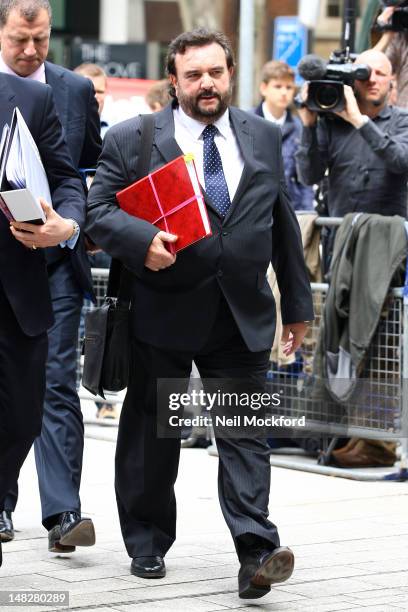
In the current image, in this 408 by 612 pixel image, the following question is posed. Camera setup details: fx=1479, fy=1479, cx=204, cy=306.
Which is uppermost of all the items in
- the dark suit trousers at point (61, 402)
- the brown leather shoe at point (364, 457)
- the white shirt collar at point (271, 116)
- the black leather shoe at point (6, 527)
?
the white shirt collar at point (271, 116)

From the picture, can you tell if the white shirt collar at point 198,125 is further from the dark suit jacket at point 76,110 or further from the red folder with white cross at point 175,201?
the dark suit jacket at point 76,110

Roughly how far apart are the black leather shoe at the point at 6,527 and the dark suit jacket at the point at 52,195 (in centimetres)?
165

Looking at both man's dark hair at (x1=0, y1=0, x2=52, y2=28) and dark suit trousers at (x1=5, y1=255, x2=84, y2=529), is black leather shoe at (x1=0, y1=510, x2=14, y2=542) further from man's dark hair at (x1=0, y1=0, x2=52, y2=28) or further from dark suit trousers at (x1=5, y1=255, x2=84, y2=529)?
man's dark hair at (x1=0, y1=0, x2=52, y2=28)

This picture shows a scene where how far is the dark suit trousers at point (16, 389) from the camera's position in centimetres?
511

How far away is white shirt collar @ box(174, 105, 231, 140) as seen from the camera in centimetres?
572

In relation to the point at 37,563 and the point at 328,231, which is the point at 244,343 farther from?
the point at 328,231

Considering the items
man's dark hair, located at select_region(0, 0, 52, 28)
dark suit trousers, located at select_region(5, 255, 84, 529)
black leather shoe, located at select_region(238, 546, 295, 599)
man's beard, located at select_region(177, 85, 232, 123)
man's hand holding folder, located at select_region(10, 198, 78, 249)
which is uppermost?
man's dark hair, located at select_region(0, 0, 52, 28)

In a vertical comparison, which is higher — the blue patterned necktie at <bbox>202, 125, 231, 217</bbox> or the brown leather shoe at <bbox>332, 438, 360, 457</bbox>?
the blue patterned necktie at <bbox>202, 125, 231, 217</bbox>

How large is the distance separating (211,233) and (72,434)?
130 cm

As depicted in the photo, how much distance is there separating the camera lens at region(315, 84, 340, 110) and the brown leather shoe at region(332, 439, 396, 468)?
1.99 m

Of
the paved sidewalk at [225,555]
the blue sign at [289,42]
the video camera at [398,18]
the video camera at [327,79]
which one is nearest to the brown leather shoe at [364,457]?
the paved sidewalk at [225,555]

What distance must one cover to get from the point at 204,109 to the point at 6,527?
2.16m

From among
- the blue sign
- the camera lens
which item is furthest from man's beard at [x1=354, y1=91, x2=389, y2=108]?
the blue sign

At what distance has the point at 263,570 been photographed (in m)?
5.38
